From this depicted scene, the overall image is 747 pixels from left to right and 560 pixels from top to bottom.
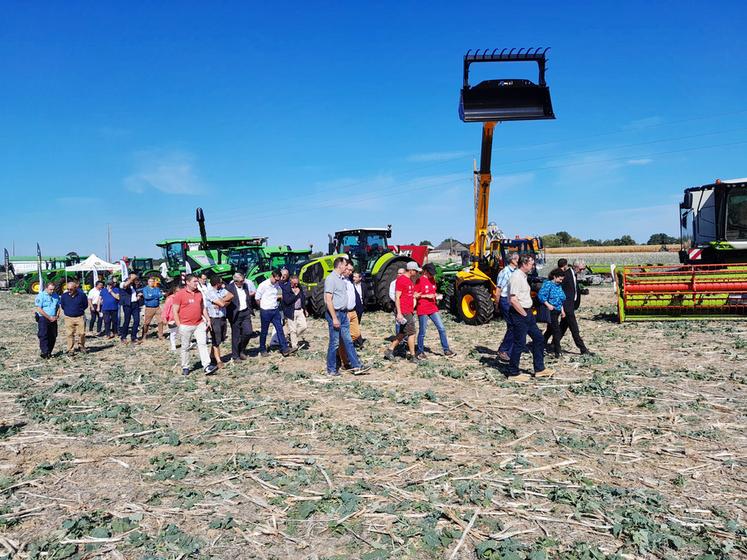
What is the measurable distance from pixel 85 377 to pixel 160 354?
230 cm

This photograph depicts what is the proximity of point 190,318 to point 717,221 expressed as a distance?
12786 mm

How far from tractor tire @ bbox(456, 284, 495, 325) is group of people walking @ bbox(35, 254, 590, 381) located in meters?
2.62

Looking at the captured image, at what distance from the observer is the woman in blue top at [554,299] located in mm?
8742

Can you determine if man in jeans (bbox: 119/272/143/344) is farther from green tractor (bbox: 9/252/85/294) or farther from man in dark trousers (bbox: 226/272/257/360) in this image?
green tractor (bbox: 9/252/85/294)

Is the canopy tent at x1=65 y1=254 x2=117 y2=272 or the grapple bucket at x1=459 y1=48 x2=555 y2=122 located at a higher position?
the grapple bucket at x1=459 y1=48 x2=555 y2=122

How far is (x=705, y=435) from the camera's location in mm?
5152

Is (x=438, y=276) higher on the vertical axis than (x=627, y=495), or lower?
higher

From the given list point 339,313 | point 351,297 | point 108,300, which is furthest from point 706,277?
point 108,300

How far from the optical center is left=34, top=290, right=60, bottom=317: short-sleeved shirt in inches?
423

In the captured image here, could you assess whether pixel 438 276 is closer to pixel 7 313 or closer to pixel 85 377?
pixel 85 377

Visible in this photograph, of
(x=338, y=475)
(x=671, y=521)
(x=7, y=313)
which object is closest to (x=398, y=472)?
(x=338, y=475)

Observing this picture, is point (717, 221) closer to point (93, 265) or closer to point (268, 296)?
point (268, 296)

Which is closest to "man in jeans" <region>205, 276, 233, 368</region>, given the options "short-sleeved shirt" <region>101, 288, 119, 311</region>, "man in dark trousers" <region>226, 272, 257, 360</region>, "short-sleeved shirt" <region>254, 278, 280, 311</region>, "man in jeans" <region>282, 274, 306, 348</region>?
"man in dark trousers" <region>226, 272, 257, 360</region>

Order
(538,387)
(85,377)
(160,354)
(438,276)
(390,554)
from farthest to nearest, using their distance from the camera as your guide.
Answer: (438,276), (160,354), (85,377), (538,387), (390,554)
